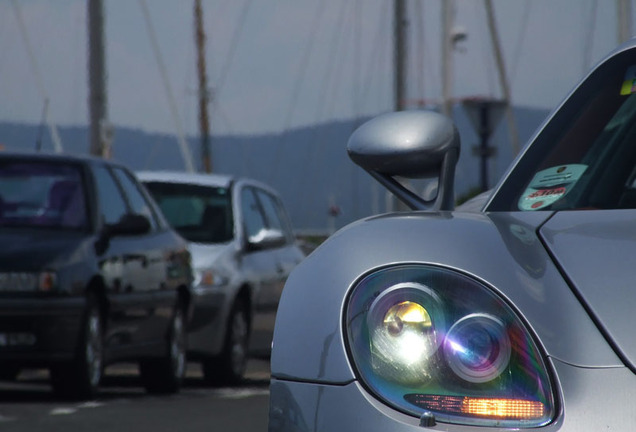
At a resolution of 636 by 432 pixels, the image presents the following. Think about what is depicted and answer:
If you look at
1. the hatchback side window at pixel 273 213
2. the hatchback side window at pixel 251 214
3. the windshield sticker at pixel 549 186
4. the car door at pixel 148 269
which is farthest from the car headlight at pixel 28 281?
the windshield sticker at pixel 549 186

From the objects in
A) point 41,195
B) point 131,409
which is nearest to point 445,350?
point 131,409

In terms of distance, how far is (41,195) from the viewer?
33.0 feet

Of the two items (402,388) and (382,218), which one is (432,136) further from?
(402,388)

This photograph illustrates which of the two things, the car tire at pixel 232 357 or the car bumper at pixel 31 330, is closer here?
the car bumper at pixel 31 330

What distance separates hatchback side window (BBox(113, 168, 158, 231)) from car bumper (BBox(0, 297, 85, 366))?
165cm

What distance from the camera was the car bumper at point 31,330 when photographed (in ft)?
30.1

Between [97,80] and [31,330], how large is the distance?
1378 cm

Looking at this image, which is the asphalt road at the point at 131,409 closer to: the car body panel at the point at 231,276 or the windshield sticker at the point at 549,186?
the car body panel at the point at 231,276

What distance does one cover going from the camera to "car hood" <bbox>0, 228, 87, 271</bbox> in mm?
9211

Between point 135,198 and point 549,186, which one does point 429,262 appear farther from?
point 135,198

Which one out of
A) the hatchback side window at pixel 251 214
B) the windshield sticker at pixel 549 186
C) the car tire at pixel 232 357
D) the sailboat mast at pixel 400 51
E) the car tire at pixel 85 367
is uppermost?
the sailboat mast at pixel 400 51

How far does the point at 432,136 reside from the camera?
3.81 meters

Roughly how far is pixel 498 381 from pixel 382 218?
20.1 inches

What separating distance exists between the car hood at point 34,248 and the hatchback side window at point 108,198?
60cm
